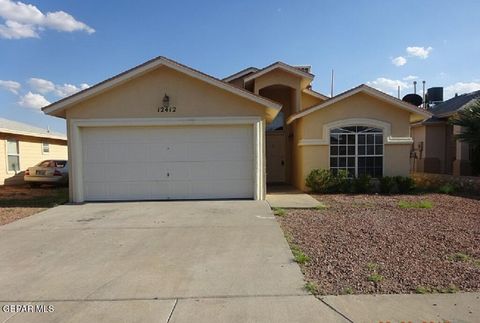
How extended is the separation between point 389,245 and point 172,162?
7.12 metres

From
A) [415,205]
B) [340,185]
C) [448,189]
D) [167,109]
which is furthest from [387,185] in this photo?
[167,109]

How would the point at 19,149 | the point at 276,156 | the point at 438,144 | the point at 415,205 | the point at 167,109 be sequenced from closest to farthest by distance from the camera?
the point at 415,205, the point at 167,109, the point at 276,156, the point at 19,149, the point at 438,144

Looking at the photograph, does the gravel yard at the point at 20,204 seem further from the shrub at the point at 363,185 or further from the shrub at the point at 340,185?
the shrub at the point at 363,185

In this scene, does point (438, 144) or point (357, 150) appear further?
point (438, 144)

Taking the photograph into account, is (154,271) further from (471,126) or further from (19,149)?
(19,149)

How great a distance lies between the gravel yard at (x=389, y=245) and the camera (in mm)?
4312

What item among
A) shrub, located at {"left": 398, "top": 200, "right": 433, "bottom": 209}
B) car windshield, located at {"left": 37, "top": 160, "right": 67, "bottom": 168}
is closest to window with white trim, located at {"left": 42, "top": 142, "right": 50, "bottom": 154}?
car windshield, located at {"left": 37, "top": 160, "right": 67, "bottom": 168}

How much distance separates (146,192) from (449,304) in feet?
29.6

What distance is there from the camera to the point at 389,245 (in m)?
5.87

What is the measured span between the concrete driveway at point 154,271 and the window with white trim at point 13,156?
34.0ft

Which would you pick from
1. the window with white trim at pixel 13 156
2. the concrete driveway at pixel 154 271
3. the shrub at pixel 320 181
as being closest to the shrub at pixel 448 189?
the shrub at pixel 320 181

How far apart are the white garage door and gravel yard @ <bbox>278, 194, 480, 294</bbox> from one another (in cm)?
276

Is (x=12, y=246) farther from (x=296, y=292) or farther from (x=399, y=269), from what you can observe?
(x=399, y=269)

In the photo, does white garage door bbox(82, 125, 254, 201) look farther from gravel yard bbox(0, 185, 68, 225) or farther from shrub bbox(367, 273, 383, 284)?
shrub bbox(367, 273, 383, 284)
